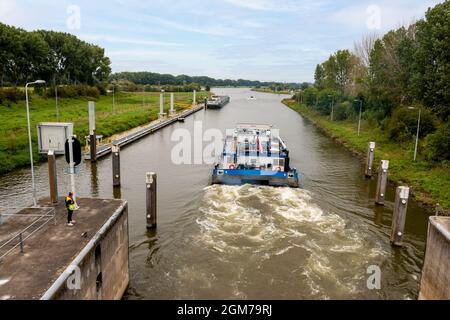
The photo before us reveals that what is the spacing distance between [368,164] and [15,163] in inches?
1021

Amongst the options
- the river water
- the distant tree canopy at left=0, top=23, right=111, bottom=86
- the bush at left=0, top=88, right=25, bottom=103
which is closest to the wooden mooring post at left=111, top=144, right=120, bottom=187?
the river water

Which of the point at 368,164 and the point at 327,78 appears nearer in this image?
the point at 368,164

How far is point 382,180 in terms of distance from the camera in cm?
2106

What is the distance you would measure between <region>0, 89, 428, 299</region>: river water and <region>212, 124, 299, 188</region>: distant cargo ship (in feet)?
2.36

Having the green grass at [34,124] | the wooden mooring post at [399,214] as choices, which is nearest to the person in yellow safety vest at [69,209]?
the wooden mooring post at [399,214]

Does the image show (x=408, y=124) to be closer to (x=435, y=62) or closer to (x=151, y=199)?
(x=435, y=62)

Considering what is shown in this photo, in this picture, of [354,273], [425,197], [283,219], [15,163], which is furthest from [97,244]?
[15,163]

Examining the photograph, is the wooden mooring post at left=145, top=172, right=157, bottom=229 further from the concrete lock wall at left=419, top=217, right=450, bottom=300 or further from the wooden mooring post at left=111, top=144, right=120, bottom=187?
the concrete lock wall at left=419, top=217, right=450, bottom=300

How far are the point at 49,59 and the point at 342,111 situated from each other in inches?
2255

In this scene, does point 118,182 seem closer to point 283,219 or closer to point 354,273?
point 283,219

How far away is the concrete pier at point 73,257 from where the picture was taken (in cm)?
842

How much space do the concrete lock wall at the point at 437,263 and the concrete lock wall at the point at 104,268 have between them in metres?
9.51
